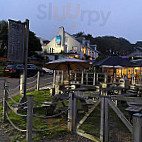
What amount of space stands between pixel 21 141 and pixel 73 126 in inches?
53.4

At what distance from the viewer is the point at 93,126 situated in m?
5.02

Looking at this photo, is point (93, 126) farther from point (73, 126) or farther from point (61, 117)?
point (61, 117)

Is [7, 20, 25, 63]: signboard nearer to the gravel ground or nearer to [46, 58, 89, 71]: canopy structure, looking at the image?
[46, 58, 89, 71]: canopy structure

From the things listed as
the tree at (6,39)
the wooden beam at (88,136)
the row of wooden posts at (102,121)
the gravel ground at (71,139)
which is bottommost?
the gravel ground at (71,139)

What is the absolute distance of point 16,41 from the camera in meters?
6.68

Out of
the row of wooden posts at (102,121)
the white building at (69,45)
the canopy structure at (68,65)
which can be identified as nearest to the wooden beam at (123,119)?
the row of wooden posts at (102,121)

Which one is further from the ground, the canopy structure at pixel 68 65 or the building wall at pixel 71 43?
the building wall at pixel 71 43

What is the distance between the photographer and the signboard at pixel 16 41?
6.53 metres

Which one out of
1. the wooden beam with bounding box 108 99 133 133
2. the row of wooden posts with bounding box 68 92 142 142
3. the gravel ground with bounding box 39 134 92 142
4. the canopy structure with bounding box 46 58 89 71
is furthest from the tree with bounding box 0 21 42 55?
the wooden beam with bounding box 108 99 133 133

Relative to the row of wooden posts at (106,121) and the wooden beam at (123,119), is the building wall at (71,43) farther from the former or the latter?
the wooden beam at (123,119)

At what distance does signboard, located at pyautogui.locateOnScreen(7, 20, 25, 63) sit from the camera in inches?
257

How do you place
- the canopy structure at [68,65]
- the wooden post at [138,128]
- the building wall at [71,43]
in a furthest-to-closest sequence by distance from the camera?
the building wall at [71,43], the canopy structure at [68,65], the wooden post at [138,128]

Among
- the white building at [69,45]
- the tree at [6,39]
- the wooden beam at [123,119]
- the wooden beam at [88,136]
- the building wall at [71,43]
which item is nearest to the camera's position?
the wooden beam at [123,119]

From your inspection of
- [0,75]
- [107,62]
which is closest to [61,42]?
[0,75]
